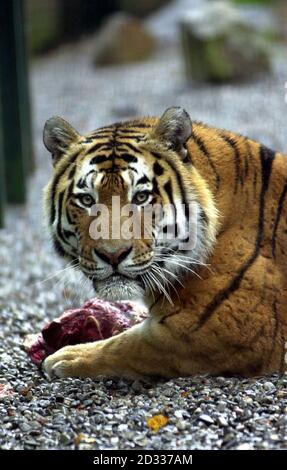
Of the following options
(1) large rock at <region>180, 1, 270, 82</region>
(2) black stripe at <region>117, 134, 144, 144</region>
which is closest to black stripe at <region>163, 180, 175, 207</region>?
(2) black stripe at <region>117, 134, 144, 144</region>

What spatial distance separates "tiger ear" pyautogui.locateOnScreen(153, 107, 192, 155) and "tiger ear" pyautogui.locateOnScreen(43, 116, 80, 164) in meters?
0.36

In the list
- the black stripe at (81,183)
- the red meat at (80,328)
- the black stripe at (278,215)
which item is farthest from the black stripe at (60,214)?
the black stripe at (278,215)

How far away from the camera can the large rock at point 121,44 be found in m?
14.4

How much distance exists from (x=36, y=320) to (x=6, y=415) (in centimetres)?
153

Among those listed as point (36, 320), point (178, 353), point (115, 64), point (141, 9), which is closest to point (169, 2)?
point (141, 9)

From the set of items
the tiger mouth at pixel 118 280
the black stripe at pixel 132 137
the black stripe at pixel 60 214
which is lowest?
the tiger mouth at pixel 118 280

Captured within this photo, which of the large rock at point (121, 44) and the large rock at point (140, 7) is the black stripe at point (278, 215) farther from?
the large rock at point (140, 7)

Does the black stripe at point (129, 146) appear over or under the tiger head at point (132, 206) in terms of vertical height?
over

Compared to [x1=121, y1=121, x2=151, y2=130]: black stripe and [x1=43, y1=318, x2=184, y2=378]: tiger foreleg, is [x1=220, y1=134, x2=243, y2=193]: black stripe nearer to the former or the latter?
[x1=121, y1=121, x2=151, y2=130]: black stripe

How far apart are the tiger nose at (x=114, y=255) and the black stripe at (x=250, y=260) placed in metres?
0.42

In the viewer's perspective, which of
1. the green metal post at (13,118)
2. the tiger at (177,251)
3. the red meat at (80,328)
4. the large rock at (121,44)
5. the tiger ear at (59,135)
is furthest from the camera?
the large rock at (121,44)

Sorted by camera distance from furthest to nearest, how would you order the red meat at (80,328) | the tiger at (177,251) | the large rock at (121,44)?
1. the large rock at (121,44)
2. the red meat at (80,328)
3. the tiger at (177,251)
